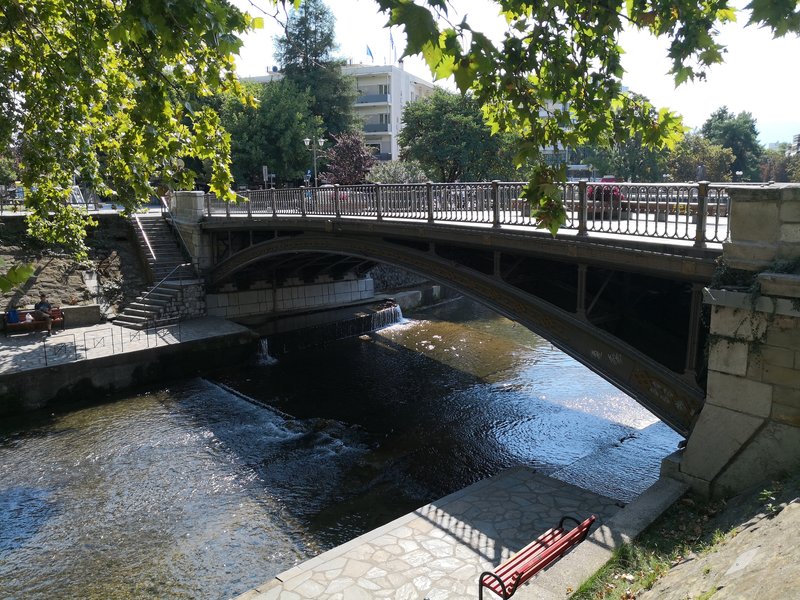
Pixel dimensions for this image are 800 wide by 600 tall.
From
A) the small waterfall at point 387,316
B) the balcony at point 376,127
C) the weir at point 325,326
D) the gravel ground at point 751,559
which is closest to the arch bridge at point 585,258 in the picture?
the gravel ground at point 751,559

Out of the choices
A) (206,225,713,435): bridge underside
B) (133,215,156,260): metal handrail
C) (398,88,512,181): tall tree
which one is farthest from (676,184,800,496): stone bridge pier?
(398,88,512,181): tall tree

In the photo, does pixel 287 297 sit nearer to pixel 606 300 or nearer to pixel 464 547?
pixel 606 300

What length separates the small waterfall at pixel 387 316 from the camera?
2409 cm

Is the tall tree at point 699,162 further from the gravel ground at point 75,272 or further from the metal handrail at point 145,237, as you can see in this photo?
the gravel ground at point 75,272

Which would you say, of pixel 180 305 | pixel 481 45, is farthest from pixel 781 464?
pixel 180 305

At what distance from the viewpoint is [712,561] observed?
495cm

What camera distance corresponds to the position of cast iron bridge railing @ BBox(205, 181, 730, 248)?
25.8 ft

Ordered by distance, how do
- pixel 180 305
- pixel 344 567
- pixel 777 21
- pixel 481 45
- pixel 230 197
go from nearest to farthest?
pixel 481 45
pixel 777 21
pixel 344 567
pixel 230 197
pixel 180 305

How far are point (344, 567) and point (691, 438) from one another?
443 cm

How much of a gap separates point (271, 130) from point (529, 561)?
34.2m

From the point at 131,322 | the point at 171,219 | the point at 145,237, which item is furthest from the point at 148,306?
the point at 171,219

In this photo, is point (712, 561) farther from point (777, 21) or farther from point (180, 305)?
point (180, 305)

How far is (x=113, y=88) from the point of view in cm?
999

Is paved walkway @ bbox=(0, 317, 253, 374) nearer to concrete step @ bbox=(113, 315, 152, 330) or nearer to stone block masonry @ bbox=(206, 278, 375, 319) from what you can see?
concrete step @ bbox=(113, 315, 152, 330)
